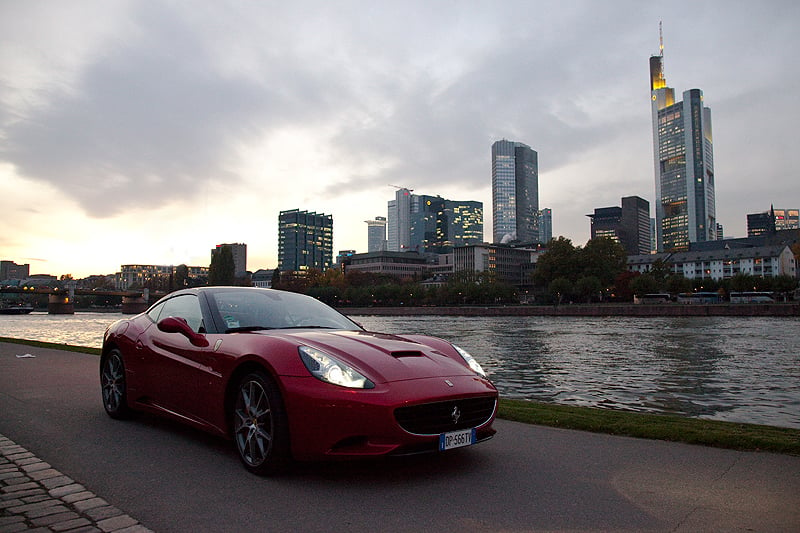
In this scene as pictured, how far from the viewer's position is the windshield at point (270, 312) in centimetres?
553

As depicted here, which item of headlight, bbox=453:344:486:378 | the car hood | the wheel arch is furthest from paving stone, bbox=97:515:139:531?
headlight, bbox=453:344:486:378

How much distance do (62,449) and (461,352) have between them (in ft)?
12.3

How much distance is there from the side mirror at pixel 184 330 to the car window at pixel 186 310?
0.15m

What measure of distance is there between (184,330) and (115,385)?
2047mm

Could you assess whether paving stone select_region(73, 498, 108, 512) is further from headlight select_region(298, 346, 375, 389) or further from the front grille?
the front grille

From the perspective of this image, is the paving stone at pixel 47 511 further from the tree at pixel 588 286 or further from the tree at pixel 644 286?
the tree at pixel 644 286

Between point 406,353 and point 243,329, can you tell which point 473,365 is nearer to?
point 406,353

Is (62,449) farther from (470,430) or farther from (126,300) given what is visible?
(126,300)

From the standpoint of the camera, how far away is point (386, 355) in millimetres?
4691

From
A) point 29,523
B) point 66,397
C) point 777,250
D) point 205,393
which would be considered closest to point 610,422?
point 205,393

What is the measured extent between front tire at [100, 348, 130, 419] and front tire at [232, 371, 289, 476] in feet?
8.18

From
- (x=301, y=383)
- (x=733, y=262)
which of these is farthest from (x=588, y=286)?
(x=301, y=383)

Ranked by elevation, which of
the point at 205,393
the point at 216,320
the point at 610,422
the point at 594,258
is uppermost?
the point at 594,258

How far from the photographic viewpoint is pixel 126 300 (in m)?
152
